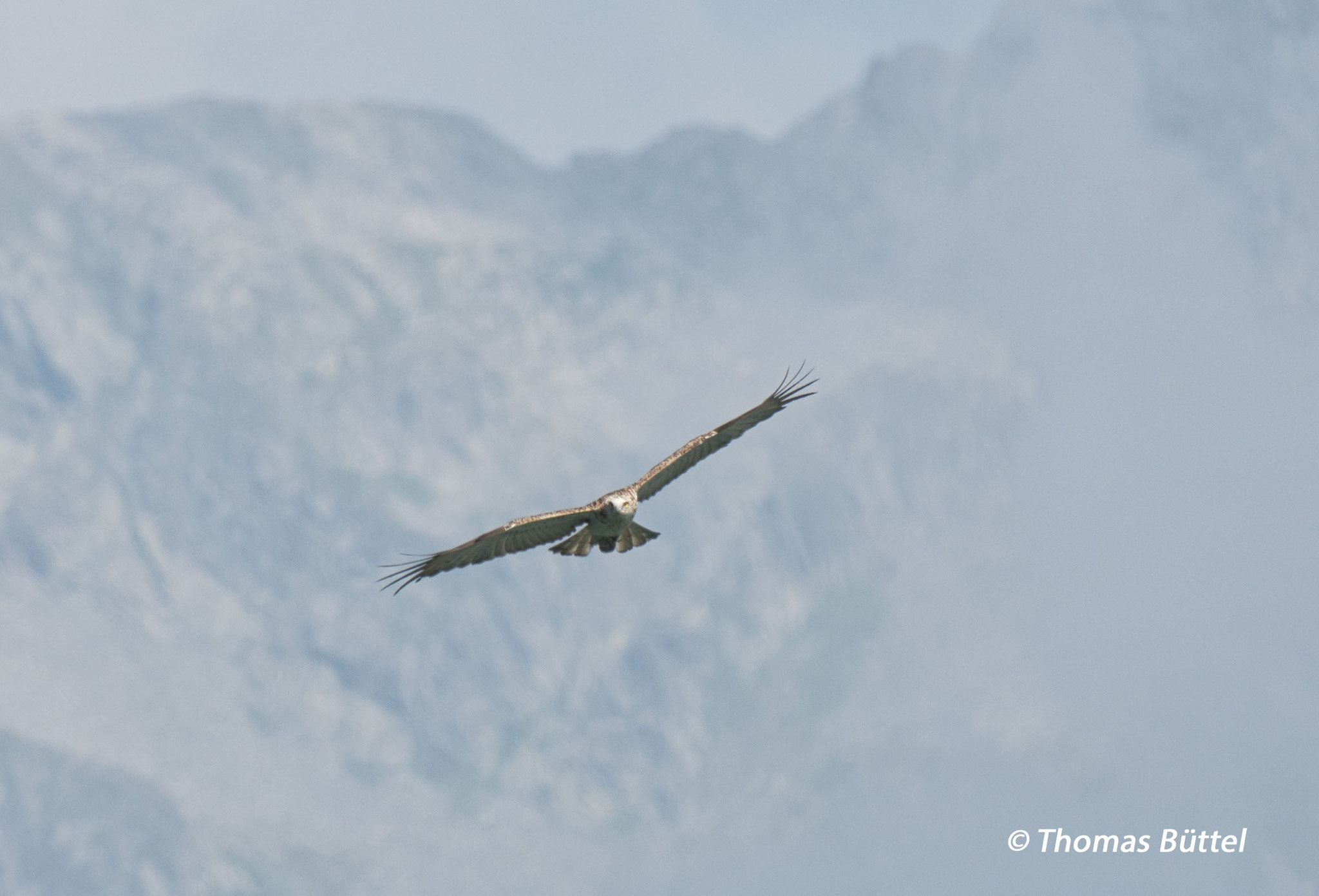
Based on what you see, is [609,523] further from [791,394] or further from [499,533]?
[791,394]

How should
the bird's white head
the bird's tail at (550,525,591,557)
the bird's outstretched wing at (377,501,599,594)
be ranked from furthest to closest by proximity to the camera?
the bird's tail at (550,525,591,557), the bird's white head, the bird's outstretched wing at (377,501,599,594)

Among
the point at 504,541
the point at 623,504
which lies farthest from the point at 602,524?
the point at 504,541

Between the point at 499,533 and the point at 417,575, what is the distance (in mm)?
2190

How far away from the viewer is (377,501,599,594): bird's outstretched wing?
118 ft

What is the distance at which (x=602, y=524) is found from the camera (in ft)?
126

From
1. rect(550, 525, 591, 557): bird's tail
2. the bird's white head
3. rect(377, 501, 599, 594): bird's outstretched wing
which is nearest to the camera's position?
rect(377, 501, 599, 594): bird's outstretched wing

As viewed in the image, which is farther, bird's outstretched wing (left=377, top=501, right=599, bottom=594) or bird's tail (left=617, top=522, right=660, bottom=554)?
bird's tail (left=617, top=522, right=660, bottom=554)

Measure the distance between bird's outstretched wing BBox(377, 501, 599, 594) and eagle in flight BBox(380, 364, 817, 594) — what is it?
2 centimetres

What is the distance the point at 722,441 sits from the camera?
41.2 m

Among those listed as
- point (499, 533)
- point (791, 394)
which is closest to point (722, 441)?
point (791, 394)

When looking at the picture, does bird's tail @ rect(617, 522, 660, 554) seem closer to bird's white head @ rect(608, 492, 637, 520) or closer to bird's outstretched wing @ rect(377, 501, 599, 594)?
bird's white head @ rect(608, 492, 637, 520)

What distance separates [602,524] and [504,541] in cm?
238

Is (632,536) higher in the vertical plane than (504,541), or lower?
higher

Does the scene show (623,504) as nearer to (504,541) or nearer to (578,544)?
(578,544)
